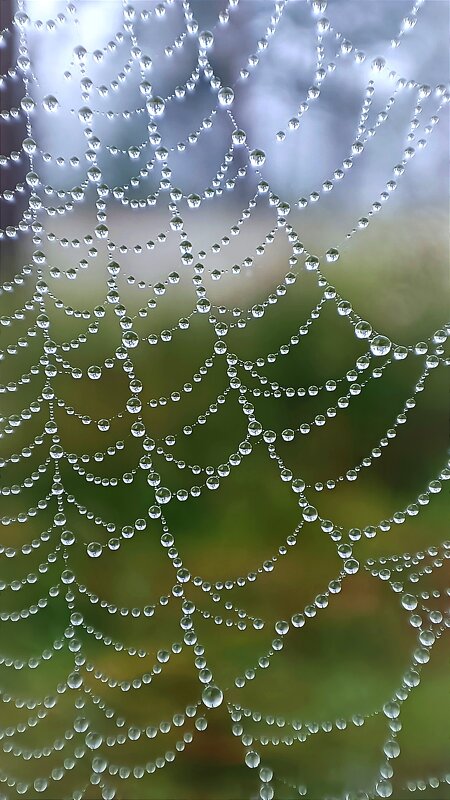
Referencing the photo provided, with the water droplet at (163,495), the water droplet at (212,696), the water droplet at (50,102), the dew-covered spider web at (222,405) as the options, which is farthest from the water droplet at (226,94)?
the water droplet at (212,696)

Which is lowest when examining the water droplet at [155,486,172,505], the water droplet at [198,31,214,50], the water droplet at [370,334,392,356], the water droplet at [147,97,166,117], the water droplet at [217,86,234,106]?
the water droplet at [155,486,172,505]

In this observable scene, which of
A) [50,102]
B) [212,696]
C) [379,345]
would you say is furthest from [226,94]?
[212,696]

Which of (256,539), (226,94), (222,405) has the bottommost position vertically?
(256,539)

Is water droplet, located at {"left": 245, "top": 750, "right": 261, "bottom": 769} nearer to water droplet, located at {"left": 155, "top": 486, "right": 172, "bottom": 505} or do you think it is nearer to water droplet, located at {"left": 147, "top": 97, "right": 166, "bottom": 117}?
water droplet, located at {"left": 155, "top": 486, "right": 172, "bottom": 505}

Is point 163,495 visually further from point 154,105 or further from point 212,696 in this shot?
point 154,105

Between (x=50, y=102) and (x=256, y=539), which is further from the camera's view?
(x=256, y=539)

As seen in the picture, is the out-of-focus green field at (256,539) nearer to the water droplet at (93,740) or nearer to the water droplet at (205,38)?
the water droplet at (93,740)

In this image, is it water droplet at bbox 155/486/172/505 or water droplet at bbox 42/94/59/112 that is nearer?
water droplet at bbox 42/94/59/112

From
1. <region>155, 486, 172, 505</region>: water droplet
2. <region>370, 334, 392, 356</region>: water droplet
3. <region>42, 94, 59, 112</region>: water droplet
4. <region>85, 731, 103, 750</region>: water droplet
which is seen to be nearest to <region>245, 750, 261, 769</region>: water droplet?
<region>85, 731, 103, 750</region>: water droplet
